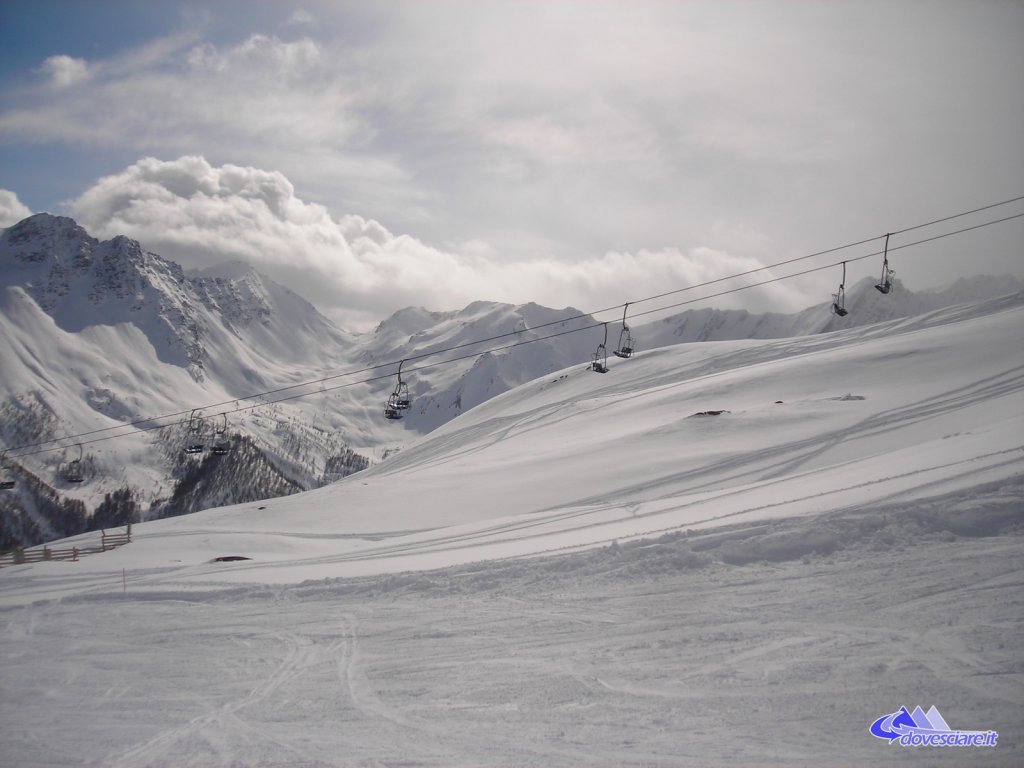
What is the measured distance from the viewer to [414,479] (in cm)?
4112

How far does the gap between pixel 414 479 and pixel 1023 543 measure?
101ft

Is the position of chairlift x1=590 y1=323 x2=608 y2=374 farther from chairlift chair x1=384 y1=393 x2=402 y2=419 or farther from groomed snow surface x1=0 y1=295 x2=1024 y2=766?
groomed snow surface x1=0 y1=295 x2=1024 y2=766

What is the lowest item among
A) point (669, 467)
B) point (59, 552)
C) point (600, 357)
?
point (59, 552)

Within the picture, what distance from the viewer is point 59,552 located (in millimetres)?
33438

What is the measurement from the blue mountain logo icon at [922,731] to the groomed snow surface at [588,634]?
14cm

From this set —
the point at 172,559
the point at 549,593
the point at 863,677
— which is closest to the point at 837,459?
the point at 549,593

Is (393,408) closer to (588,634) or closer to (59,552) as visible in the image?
(59,552)

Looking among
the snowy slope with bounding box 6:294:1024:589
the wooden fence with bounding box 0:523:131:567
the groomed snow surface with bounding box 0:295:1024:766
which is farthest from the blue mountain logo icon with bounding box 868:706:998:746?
the wooden fence with bounding box 0:523:131:567

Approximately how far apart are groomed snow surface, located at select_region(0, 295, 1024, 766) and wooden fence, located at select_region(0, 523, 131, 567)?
4996 millimetres

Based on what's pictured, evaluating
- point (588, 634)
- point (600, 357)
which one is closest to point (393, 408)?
point (600, 357)

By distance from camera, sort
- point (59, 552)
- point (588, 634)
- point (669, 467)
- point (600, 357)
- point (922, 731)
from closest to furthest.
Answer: point (922, 731) → point (588, 634) → point (669, 467) → point (59, 552) → point (600, 357)

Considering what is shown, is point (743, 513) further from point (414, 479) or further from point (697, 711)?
point (414, 479)

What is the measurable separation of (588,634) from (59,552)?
28.7 metres

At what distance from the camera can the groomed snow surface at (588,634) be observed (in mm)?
10188
